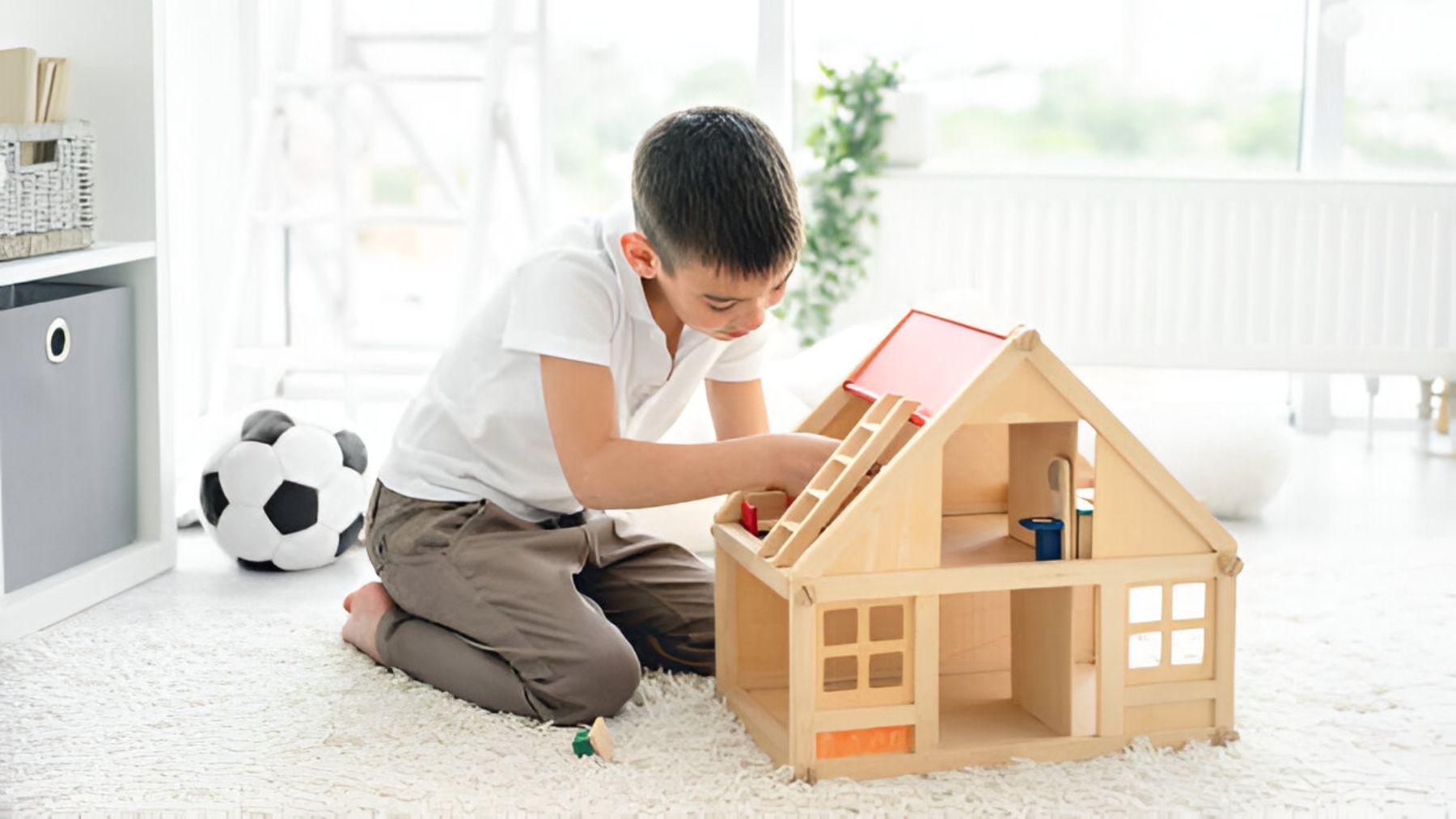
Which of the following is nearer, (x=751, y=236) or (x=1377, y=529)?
(x=751, y=236)

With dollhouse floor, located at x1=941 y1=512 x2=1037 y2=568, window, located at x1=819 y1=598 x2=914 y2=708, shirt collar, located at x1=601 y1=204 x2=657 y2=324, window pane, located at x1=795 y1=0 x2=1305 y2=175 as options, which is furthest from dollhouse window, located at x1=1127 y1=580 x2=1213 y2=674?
window pane, located at x1=795 y1=0 x2=1305 y2=175

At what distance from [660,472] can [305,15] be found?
93.3 inches

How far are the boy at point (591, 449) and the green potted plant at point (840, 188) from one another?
5.32 ft

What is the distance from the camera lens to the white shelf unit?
2047 mm

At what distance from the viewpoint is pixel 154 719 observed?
1529 mm

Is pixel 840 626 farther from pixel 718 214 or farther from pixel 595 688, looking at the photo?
pixel 718 214

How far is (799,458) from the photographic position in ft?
4.74

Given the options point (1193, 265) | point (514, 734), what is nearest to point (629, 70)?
point (1193, 265)

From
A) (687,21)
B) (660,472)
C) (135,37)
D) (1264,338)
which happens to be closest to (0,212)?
(135,37)

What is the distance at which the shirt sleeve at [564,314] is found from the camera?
1466 millimetres

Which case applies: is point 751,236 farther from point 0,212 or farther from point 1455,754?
point 0,212

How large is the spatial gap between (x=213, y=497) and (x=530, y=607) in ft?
2.46

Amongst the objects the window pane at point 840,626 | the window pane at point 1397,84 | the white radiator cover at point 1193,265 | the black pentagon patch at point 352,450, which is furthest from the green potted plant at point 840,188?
the window pane at point 840,626

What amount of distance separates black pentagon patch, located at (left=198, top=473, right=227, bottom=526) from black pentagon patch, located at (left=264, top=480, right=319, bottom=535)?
0.07 m
